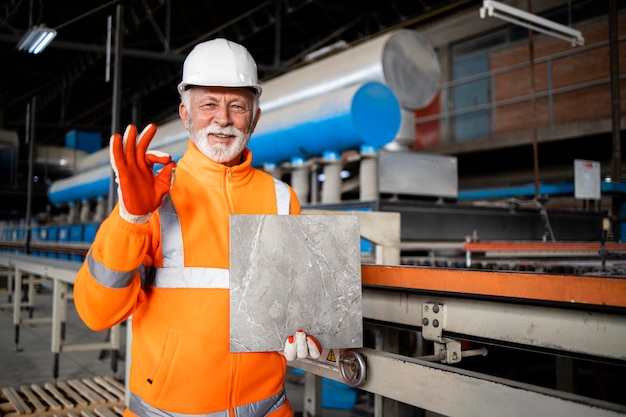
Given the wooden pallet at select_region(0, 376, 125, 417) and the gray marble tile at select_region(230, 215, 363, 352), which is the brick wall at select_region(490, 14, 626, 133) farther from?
the gray marble tile at select_region(230, 215, 363, 352)

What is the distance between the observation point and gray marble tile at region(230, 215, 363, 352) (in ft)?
4.00

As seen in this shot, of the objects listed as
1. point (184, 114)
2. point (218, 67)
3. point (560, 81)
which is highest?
point (560, 81)

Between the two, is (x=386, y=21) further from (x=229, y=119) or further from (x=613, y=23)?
(x=229, y=119)

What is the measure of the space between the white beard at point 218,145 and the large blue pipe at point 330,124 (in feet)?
7.05

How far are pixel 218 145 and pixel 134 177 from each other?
0.33 metres

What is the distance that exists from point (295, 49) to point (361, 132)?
10764 millimetres

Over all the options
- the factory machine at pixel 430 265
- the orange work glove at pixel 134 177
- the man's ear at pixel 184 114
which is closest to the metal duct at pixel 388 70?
the factory machine at pixel 430 265

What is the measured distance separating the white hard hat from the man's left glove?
2.23 feet

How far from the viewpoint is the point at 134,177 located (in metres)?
1.11

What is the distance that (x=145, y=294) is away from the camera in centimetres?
136

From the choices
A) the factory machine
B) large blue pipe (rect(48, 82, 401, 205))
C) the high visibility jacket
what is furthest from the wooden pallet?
the high visibility jacket

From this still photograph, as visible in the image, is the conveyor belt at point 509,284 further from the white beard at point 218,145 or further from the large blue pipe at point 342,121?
the large blue pipe at point 342,121

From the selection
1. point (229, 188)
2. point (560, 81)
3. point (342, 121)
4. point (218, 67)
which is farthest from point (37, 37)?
point (560, 81)

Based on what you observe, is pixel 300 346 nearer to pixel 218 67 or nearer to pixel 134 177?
pixel 134 177
